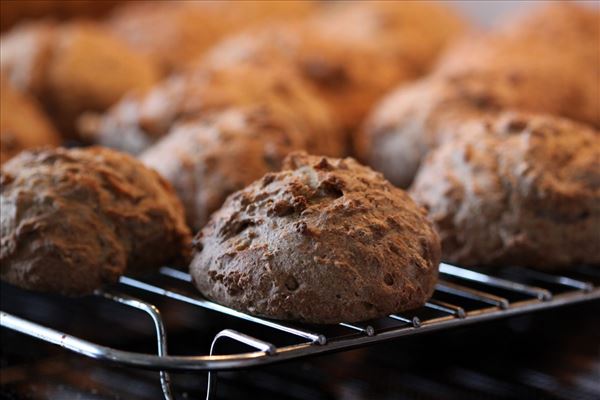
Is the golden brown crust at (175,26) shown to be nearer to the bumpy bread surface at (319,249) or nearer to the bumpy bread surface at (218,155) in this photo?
the bumpy bread surface at (218,155)

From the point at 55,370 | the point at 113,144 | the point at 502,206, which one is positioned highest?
the point at 502,206

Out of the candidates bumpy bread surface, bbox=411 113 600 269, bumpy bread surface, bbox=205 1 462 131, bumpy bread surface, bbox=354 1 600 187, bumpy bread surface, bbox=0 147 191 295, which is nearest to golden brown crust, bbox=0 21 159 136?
bumpy bread surface, bbox=205 1 462 131

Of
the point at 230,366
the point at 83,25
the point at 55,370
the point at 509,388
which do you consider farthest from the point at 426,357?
the point at 83,25

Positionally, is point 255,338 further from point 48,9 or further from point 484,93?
point 48,9

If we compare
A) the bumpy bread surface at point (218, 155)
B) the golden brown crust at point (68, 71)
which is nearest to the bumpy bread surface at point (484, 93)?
the bumpy bread surface at point (218, 155)

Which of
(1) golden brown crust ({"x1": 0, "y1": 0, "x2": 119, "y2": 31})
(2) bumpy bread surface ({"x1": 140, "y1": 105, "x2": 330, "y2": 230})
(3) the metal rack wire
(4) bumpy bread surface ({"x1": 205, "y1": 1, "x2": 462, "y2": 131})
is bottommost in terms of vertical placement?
(3) the metal rack wire

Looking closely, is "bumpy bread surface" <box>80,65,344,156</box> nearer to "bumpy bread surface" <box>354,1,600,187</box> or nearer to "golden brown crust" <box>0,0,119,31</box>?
"bumpy bread surface" <box>354,1,600,187</box>

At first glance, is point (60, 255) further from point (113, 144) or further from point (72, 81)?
point (72, 81)

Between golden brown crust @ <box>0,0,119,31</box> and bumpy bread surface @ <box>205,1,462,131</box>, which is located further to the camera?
golden brown crust @ <box>0,0,119,31</box>
